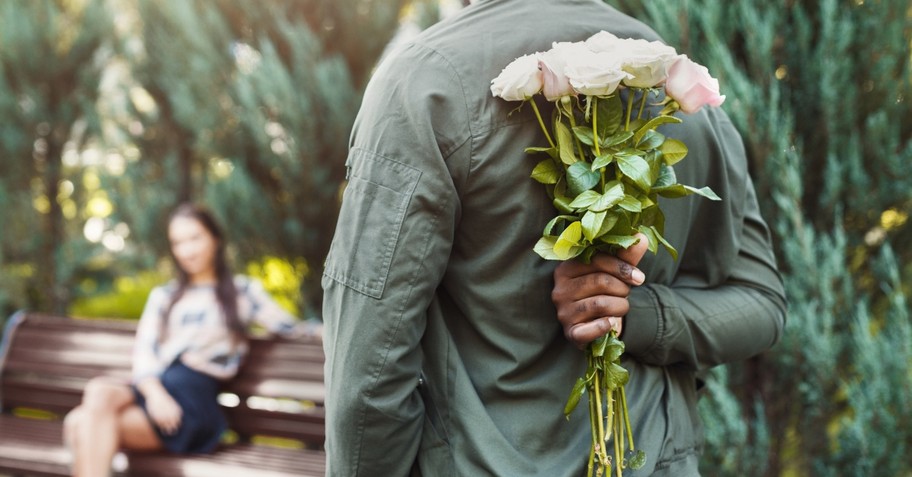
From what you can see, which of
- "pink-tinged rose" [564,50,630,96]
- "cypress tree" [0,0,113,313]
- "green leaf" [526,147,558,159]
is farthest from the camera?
"cypress tree" [0,0,113,313]

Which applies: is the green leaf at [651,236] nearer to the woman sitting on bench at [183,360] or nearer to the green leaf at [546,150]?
the green leaf at [546,150]

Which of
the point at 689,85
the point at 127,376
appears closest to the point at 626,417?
the point at 689,85

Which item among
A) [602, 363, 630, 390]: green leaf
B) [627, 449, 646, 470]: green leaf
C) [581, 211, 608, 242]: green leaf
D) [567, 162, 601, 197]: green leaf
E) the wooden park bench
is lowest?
the wooden park bench

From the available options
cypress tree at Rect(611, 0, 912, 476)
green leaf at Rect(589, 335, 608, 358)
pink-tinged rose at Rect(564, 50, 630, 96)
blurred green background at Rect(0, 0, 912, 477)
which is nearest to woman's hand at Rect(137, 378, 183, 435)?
blurred green background at Rect(0, 0, 912, 477)

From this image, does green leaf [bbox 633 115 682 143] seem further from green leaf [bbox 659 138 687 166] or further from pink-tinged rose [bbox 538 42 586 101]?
pink-tinged rose [bbox 538 42 586 101]

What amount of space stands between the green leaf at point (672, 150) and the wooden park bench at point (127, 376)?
256 cm

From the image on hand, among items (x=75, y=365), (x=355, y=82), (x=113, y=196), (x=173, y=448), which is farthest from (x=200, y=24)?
(x=173, y=448)

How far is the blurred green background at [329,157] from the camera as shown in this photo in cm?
286

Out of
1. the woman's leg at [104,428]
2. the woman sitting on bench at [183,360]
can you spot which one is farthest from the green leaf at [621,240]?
the woman's leg at [104,428]

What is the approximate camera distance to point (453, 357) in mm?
1575

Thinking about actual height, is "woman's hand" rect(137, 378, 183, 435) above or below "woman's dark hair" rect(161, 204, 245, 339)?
below

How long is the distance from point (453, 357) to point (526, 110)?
47 cm

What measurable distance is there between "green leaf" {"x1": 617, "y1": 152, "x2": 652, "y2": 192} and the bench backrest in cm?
287

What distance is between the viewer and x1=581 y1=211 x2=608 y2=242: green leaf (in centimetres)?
144
